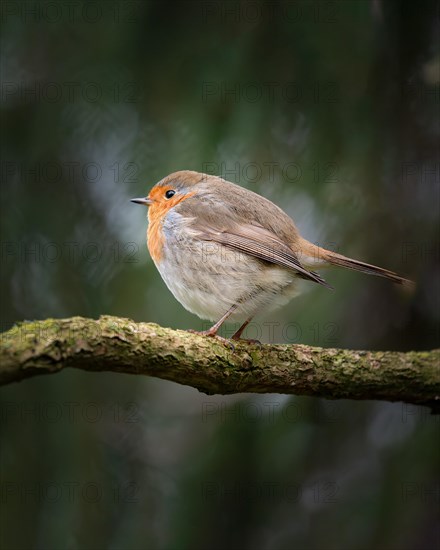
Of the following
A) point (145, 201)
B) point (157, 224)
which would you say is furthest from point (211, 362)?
→ point (145, 201)

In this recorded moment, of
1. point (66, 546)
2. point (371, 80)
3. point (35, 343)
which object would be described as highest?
point (371, 80)

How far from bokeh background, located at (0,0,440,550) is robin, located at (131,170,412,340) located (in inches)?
9.7

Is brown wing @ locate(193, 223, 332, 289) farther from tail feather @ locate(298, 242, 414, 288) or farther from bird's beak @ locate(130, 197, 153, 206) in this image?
bird's beak @ locate(130, 197, 153, 206)

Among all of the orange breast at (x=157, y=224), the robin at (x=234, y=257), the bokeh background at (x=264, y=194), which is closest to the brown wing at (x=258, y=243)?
the robin at (x=234, y=257)

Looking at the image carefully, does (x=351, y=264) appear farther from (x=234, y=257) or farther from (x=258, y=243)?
(x=234, y=257)

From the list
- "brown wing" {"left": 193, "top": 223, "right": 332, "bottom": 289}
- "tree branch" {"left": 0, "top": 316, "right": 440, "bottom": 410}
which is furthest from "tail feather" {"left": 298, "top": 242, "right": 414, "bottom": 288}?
"tree branch" {"left": 0, "top": 316, "right": 440, "bottom": 410}

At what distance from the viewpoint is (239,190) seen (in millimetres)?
3893

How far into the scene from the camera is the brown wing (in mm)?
3451

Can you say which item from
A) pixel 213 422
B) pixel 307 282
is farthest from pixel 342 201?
pixel 213 422

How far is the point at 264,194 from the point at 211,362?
1.64 m

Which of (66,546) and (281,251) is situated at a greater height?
(281,251)

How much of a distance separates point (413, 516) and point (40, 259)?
249 cm

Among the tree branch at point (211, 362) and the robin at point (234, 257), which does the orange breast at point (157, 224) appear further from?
the tree branch at point (211, 362)

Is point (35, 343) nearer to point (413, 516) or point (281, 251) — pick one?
point (281, 251)
